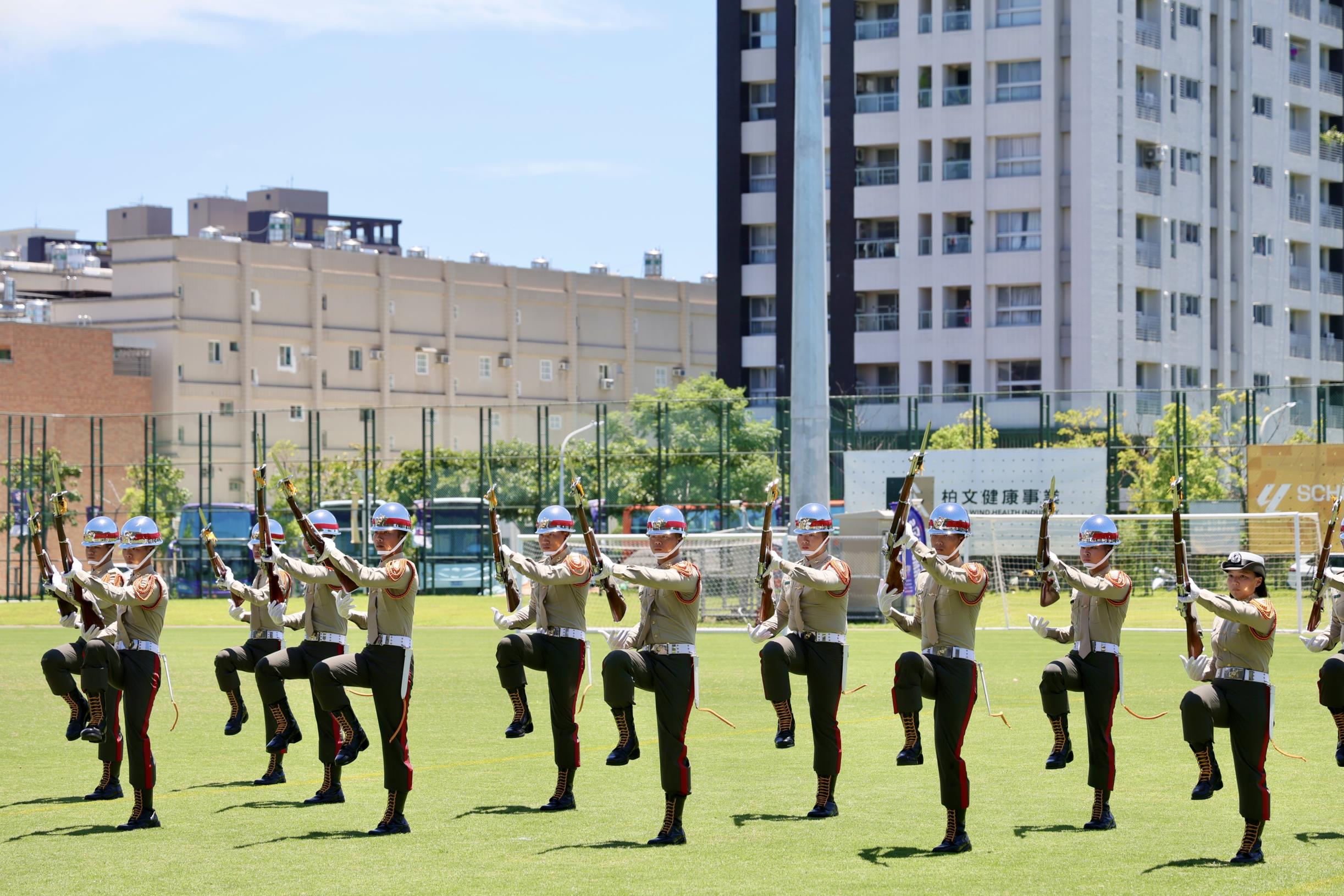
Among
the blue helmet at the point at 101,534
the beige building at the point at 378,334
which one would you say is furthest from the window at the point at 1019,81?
the blue helmet at the point at 101,534

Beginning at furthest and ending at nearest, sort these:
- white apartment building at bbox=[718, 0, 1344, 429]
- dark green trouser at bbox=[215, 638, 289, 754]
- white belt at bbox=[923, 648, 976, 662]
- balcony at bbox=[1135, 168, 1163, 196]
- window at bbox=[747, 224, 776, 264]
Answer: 1. window at bbox=[747, 224, 776, 264]
2. balcony at bbox=[1135, 168, 1163, 196]
3. white apartment building at bbox=[718, 0, 1344, 429]
4. dark green trouser at bbox=[215, 638, 289, 754]
5. white belt at bbox=[923, 648, 976, 662]

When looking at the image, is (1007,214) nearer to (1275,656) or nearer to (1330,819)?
(1275,656)

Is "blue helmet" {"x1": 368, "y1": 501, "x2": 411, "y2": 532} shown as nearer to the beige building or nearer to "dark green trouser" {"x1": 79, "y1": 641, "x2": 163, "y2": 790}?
"dark green trouser" {"x1": 79, "y1": 641, "x2": 163, "y2": 790}

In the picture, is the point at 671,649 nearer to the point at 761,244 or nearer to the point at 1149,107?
the point at 1149,107

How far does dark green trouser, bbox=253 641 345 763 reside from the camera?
1466cm

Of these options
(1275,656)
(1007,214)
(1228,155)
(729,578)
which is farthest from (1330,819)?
(1228,155)

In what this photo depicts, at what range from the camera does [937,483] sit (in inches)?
1641

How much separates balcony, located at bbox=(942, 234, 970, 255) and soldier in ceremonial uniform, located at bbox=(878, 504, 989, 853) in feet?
194

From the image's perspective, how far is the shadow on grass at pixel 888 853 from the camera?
40.0ft

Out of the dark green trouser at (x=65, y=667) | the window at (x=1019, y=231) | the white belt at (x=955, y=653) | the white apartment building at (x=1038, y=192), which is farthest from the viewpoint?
the window at (x=1019, y=231)

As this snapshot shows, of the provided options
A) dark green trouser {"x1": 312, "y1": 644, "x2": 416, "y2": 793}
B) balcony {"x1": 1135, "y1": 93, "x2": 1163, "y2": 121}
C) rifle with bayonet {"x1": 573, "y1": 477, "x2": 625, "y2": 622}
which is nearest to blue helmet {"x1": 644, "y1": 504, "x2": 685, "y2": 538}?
rifle with bayonet {"x1": 573, "y1": 477, "x2": 625, "y2": 622}

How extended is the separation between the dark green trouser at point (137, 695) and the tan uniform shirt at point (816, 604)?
475 centimetres

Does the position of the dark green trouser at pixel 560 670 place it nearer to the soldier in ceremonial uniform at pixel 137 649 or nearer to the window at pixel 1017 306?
the soldier in ceremonial uniform at pixel 137 649

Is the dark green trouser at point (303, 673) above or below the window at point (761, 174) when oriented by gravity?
below
